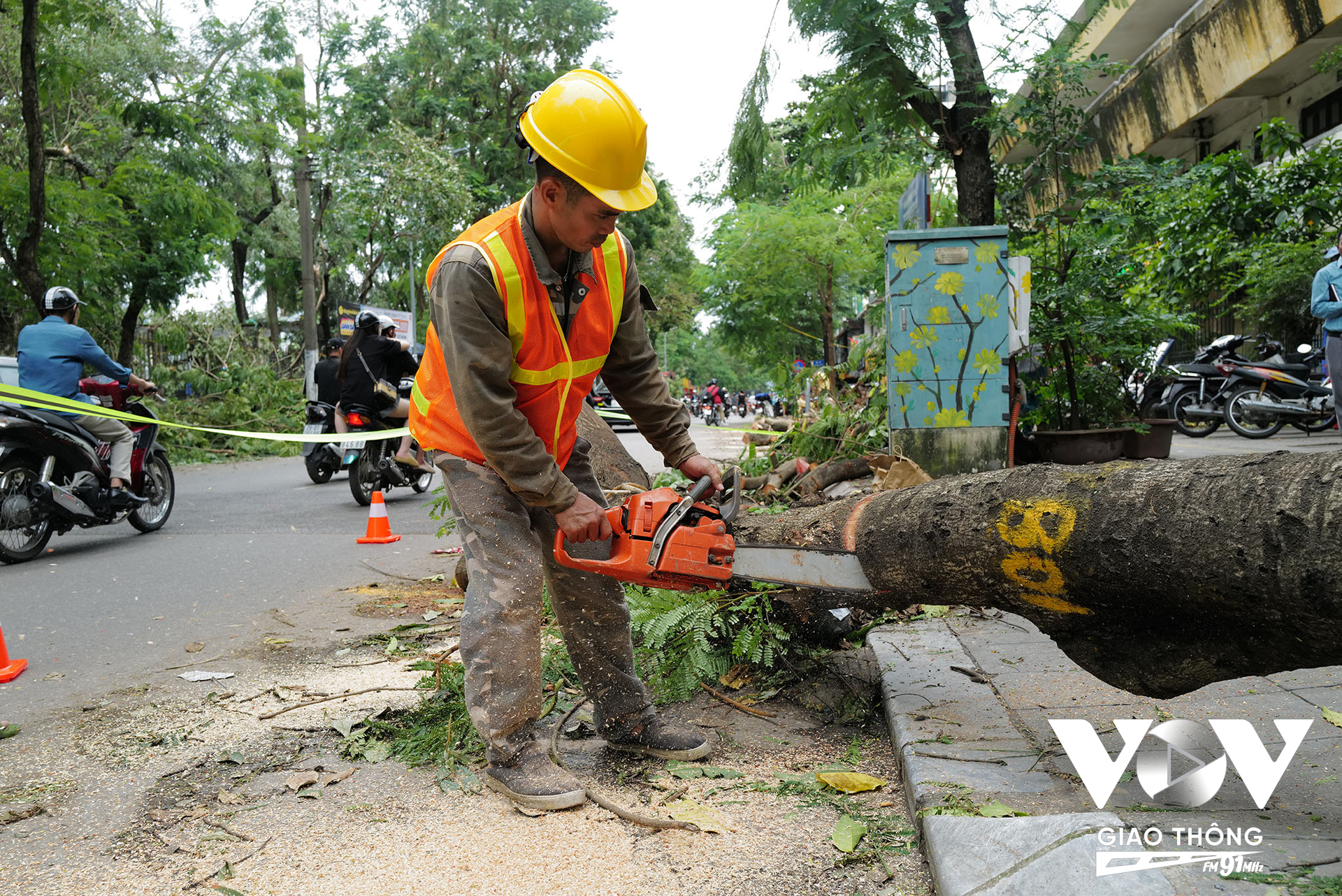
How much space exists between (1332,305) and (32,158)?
46.0ft

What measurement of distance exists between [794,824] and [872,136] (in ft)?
21.5

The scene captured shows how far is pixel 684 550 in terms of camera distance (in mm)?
2584

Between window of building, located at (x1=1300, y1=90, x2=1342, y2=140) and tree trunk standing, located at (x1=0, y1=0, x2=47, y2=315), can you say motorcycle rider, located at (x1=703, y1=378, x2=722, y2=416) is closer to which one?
window of building, located at (x1=1300, y1=90, x2=1342, y2=140)

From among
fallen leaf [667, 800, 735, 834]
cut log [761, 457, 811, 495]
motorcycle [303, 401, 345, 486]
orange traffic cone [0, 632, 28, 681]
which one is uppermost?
motorcycle [303, 401, 345, 486]

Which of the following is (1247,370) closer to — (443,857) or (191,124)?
(443,857)

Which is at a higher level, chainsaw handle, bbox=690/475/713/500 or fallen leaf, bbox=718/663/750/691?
chainsaw handle, bbox=690/475/713/500

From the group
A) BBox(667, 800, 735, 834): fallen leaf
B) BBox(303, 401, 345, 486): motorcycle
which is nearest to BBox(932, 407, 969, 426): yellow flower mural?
BBox(667, 800, 735, 834): fallen leaf

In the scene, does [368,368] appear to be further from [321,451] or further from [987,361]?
[987,361]

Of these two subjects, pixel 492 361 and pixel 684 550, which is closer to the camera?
pixel 492 361

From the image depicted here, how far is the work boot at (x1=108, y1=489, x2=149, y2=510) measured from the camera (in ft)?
22.4

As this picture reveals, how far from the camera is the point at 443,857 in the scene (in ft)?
7.47

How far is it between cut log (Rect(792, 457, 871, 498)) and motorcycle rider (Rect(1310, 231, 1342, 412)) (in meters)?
4.47

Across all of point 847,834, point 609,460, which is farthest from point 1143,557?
point 609,460

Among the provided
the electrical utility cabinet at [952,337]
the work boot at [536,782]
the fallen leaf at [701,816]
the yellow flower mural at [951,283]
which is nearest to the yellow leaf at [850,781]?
the fallen leaf at [701,816]
